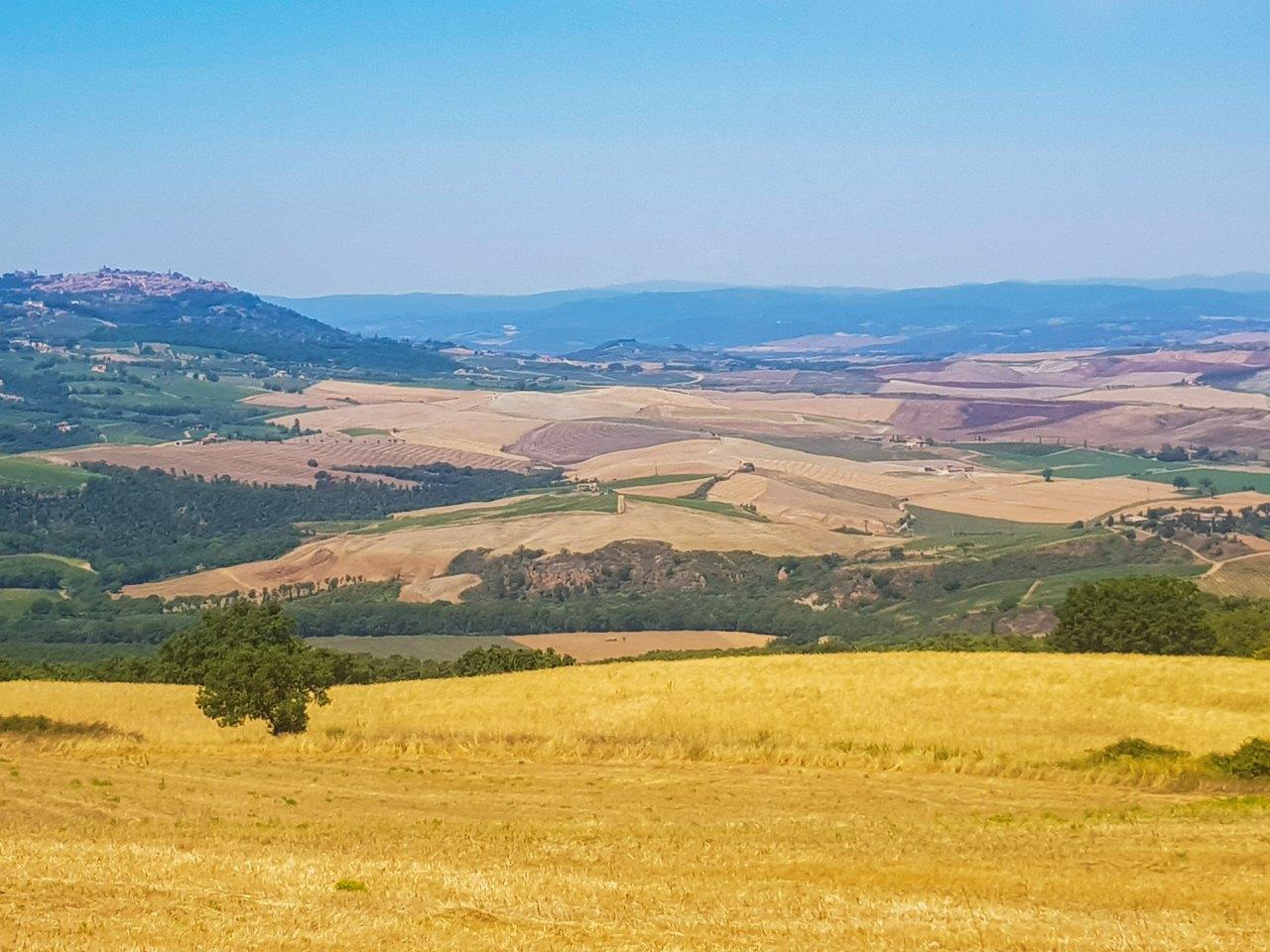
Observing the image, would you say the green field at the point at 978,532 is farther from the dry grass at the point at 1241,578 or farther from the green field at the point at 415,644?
the green field at the point at 415,644

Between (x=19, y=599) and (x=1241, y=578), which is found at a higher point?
(x=1241, y=578)

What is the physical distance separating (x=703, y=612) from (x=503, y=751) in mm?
82071

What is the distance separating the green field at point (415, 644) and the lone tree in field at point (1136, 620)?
48.9 meters

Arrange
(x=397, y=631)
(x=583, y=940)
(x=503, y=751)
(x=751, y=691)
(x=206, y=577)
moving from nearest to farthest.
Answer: (x=583, y=940), (x=503, y=751), (x=751, y=691), (x=397, y=631), (x=206, y=577)

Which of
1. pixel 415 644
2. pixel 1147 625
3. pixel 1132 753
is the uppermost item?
pixel 1132 753

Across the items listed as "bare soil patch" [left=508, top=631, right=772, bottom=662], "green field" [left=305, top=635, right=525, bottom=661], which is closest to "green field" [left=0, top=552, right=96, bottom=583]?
"green field" [left=305, top=635, right=525, bottom=661]

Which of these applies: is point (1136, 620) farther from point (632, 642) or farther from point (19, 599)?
point (19, 599)

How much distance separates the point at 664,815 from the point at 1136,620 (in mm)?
38433

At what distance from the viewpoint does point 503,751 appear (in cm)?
4122

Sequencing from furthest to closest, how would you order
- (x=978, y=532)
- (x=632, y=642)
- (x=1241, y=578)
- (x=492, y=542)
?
1. (x=492, y=542)
2. (x=978, y=532)
3. (x=1241, y=578)
4. (x=632, y=642)

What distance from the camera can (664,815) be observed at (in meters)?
31.7

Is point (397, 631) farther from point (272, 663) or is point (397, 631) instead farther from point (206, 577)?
point (272, 663)

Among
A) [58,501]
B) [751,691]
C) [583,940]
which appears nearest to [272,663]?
[751,691]

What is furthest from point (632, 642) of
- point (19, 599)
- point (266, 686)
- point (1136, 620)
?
point (19, 599)
